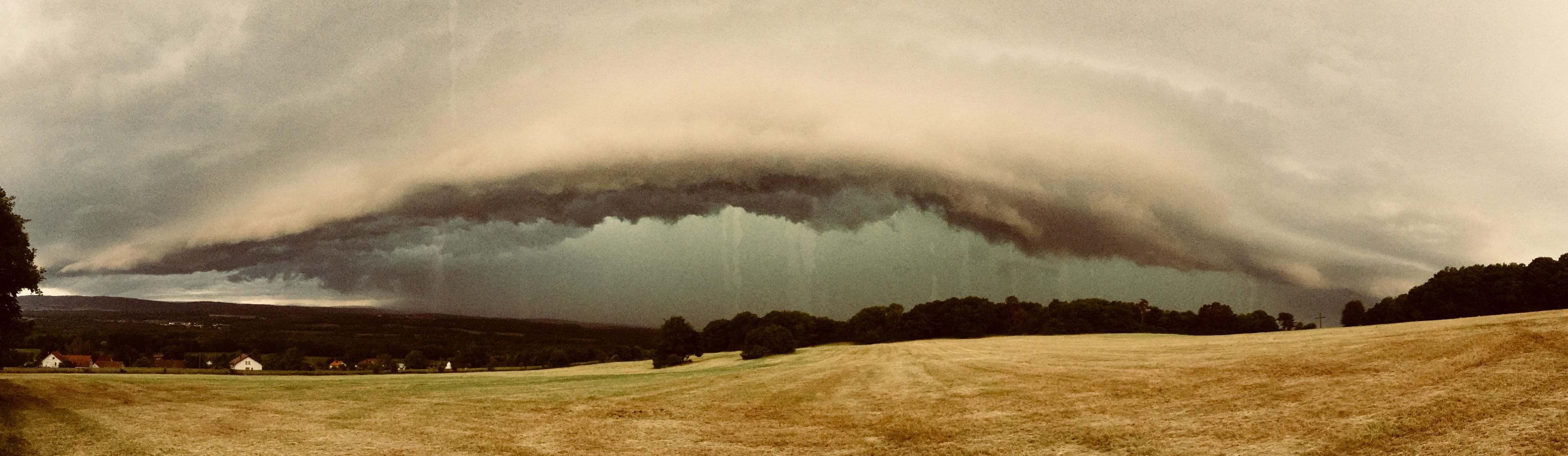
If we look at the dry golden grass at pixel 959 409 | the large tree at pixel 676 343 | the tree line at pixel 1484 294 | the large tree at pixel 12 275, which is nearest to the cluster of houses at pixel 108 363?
the large tree at pixel 676 343

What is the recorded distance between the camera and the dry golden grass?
64.0ft

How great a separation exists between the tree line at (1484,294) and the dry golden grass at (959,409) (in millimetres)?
76661

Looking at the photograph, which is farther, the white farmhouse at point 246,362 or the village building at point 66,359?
the white farmhouse at point 246,362

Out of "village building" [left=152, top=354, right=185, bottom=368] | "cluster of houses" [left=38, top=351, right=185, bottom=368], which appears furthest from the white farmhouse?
"cluster of houses" [left=38, top=351, right=185, bottom=368]

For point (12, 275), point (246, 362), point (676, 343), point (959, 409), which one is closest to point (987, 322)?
point (676, 343)

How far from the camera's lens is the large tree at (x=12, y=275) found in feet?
111

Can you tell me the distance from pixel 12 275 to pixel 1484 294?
529 feet

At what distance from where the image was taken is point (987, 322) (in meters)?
130

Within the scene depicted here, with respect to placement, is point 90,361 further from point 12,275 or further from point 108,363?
point 12,275

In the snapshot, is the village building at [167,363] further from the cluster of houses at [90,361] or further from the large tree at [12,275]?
the large tree at [12,275]

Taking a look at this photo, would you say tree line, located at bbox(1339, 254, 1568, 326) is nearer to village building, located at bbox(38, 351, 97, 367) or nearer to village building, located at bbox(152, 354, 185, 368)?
village building, located at bbox(152, 354, 185, 368)

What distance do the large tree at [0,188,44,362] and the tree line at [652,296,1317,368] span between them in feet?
278

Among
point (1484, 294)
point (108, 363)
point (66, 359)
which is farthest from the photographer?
point (108, 363)

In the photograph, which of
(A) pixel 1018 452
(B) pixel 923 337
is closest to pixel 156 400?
(A) pixel 1018 452
